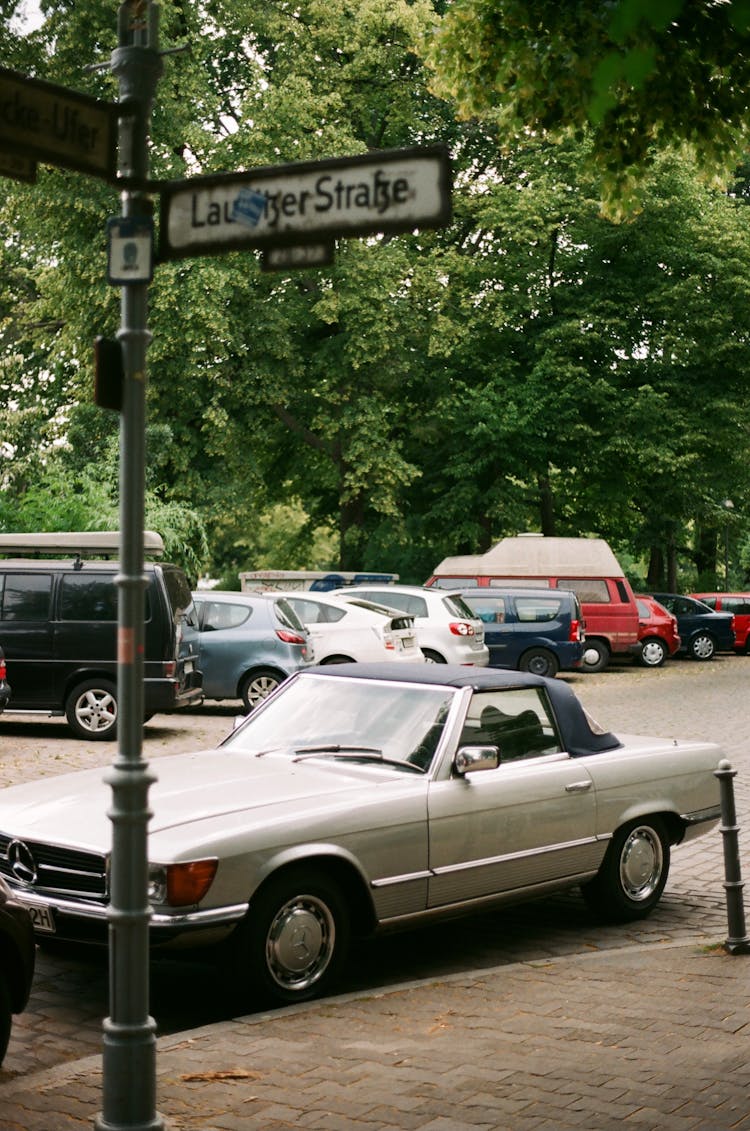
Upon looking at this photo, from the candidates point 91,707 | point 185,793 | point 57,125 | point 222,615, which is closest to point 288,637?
point 222,615

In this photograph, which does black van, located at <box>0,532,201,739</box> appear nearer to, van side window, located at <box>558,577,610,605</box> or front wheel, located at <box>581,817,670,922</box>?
front wheel, located at <box>581,817,670,922</box>

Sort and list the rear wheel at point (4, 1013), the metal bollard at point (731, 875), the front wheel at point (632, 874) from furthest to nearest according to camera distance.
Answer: the front wheel at point (632, 874) < the metal bollard at point (731, 875) < the rear wheel at point (4, 1013)

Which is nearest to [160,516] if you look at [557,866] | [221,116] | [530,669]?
[530,669]

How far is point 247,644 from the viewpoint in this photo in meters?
20.4

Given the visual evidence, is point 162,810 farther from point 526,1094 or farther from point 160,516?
point 160,516

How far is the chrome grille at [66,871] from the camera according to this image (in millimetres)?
6680

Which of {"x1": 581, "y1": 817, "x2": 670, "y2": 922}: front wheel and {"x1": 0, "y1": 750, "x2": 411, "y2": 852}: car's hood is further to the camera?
{"x1": 581, "y1": 817, "x2": 670, "y2": 922}: front wheel

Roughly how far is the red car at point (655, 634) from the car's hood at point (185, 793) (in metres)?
26.4

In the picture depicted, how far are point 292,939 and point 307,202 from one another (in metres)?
3.53

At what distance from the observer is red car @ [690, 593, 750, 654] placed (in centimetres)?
3884

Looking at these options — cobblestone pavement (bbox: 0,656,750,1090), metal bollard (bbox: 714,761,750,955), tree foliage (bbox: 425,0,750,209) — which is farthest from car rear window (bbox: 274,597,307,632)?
metal bollard (bbox: 714,761,750,955)

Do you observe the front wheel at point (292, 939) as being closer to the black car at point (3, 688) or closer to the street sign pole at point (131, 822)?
the street sign pole at point (131, 822)

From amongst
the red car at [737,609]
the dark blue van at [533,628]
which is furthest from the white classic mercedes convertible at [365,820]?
the red car at [737,609]

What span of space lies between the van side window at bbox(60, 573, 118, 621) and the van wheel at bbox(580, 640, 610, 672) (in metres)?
16.0
